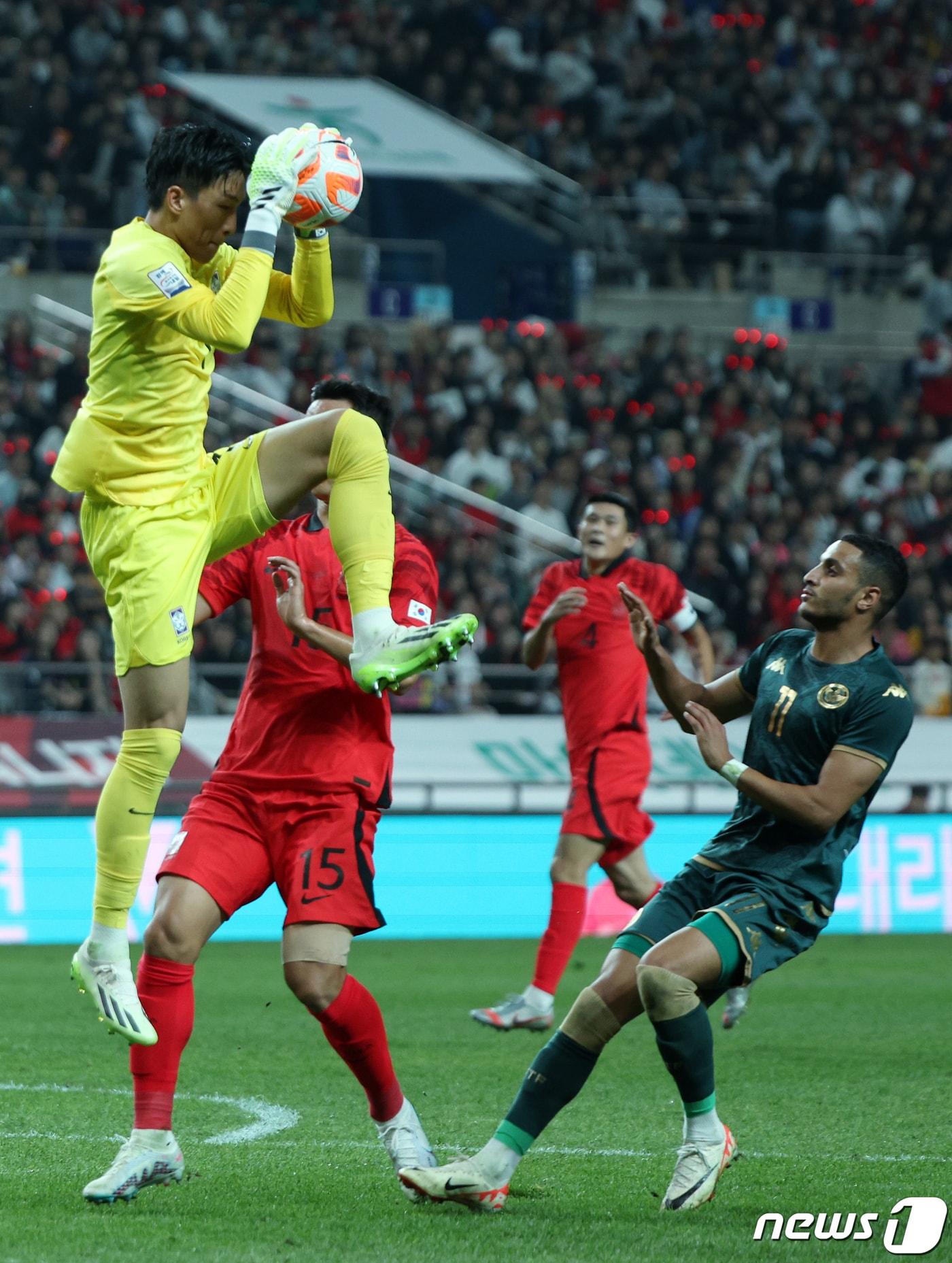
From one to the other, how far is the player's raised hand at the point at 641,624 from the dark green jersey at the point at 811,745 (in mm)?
334

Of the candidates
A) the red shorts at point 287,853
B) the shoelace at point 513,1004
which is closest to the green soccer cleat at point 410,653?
the red shorts at point 287,853

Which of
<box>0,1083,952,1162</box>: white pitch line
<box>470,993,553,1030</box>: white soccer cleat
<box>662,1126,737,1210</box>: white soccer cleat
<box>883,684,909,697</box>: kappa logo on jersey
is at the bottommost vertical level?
<box>470,993,553,1030</box>: white soccer cleat

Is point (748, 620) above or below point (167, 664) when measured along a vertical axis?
below

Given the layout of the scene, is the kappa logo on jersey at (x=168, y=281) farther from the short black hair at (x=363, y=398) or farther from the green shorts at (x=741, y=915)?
the green shorts at (x=741, y=915)

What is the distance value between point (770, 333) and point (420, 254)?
3852mm

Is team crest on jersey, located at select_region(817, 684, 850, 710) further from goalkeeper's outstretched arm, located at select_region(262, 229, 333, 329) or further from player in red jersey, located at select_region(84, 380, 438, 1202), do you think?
goalkeeper's outstretched arm, located at select_region(262, 229, 333, 329)

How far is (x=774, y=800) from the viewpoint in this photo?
4.77 metres

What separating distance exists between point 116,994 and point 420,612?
130 centimetres

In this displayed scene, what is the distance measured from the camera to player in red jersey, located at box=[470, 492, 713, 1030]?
8438mm

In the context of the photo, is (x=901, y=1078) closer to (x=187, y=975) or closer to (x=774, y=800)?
(x=774, y=800)

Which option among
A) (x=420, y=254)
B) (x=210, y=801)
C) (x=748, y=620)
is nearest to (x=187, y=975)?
(x=210, y=801)

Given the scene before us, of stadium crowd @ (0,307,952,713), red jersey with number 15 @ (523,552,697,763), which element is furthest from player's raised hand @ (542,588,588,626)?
stadium crowd @ (0,307,952,713)

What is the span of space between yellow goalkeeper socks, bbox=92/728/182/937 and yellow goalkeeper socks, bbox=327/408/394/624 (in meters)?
0.59

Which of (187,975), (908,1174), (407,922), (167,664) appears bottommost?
(407,922)
